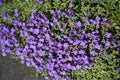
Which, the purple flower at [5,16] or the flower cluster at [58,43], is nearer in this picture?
the flower cluster at [58,43]

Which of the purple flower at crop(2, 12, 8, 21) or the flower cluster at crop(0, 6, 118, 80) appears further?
the purple flower at crop(2, 12, 8, 21)

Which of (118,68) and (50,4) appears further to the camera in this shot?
(50,4)

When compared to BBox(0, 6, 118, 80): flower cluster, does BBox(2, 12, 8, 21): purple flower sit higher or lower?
higher

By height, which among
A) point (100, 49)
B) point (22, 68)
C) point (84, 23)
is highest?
point (84, 23)

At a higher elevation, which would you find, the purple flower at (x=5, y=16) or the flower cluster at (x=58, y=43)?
the purple flower at (x=5, y=16)

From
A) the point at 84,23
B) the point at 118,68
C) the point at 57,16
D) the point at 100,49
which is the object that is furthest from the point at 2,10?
the point at 118,68

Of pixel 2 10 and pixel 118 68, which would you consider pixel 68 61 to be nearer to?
pixel 118 68

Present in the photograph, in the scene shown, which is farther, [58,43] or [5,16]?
[5,16]

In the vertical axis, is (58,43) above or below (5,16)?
below
